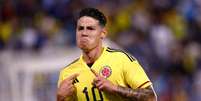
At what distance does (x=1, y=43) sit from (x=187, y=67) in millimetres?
3708

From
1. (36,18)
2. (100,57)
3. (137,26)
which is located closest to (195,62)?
(137,26)

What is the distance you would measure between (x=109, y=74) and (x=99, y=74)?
9cm

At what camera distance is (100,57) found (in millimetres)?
7270

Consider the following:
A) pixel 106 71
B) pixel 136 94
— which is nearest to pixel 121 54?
pixel 106 71

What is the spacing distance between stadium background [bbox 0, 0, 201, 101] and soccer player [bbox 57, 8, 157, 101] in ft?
17.8

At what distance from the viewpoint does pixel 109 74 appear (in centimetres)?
707

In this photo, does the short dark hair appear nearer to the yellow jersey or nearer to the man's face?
the man's face

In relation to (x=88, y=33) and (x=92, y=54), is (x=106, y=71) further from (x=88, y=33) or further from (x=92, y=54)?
(x=88, y=33)

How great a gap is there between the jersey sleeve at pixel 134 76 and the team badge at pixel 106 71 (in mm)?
153

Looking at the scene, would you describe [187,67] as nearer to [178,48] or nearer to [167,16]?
[178,48]

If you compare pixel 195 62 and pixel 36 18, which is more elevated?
pixel 36 18

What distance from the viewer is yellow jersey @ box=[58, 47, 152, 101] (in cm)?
698

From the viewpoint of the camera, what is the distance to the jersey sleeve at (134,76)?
6945 millimetres

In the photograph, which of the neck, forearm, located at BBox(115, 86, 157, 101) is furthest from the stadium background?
forearm, located at BBox(115, 86, 157, 101)
